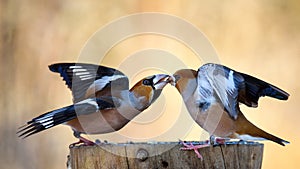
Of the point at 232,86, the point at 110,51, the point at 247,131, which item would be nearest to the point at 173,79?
the point at 232,86

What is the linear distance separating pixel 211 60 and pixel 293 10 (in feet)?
4.32

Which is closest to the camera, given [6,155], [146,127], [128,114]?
[128,114]

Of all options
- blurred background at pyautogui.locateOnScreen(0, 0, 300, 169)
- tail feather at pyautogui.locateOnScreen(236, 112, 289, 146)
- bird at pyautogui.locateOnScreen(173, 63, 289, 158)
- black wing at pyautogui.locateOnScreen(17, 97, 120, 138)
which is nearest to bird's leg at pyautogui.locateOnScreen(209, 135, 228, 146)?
bird at pyautogui.locateOnScreen(173, 63, 289, 158)

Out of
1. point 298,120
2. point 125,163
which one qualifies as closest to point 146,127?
point 298,120

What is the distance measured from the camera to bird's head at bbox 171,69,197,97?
4.98ft

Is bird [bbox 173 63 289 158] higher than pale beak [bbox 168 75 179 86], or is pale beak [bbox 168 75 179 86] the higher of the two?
pale beak [bbox 168 75 179 86]

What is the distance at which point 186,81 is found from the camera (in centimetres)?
152

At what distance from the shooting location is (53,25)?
275 centimetres

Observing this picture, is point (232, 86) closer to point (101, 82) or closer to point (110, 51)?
point (101, 82)

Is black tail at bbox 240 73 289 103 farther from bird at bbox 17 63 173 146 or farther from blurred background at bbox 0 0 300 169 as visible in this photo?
blurred background at bbox 0 0 300 169

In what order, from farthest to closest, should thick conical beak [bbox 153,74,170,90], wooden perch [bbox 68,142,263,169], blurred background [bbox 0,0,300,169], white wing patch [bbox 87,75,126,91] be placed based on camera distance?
blurred background [bbox 0,0,300,169] → white wing patch [bbox 87,75,126,91] → thick conical beak [bbox 153,74,170,90] → wooden perch [bbox 68,142,263,169]

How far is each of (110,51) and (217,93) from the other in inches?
46.6

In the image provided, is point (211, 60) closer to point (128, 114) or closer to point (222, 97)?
point (222, 97)

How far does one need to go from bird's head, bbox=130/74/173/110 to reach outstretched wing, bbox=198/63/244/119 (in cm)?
9
